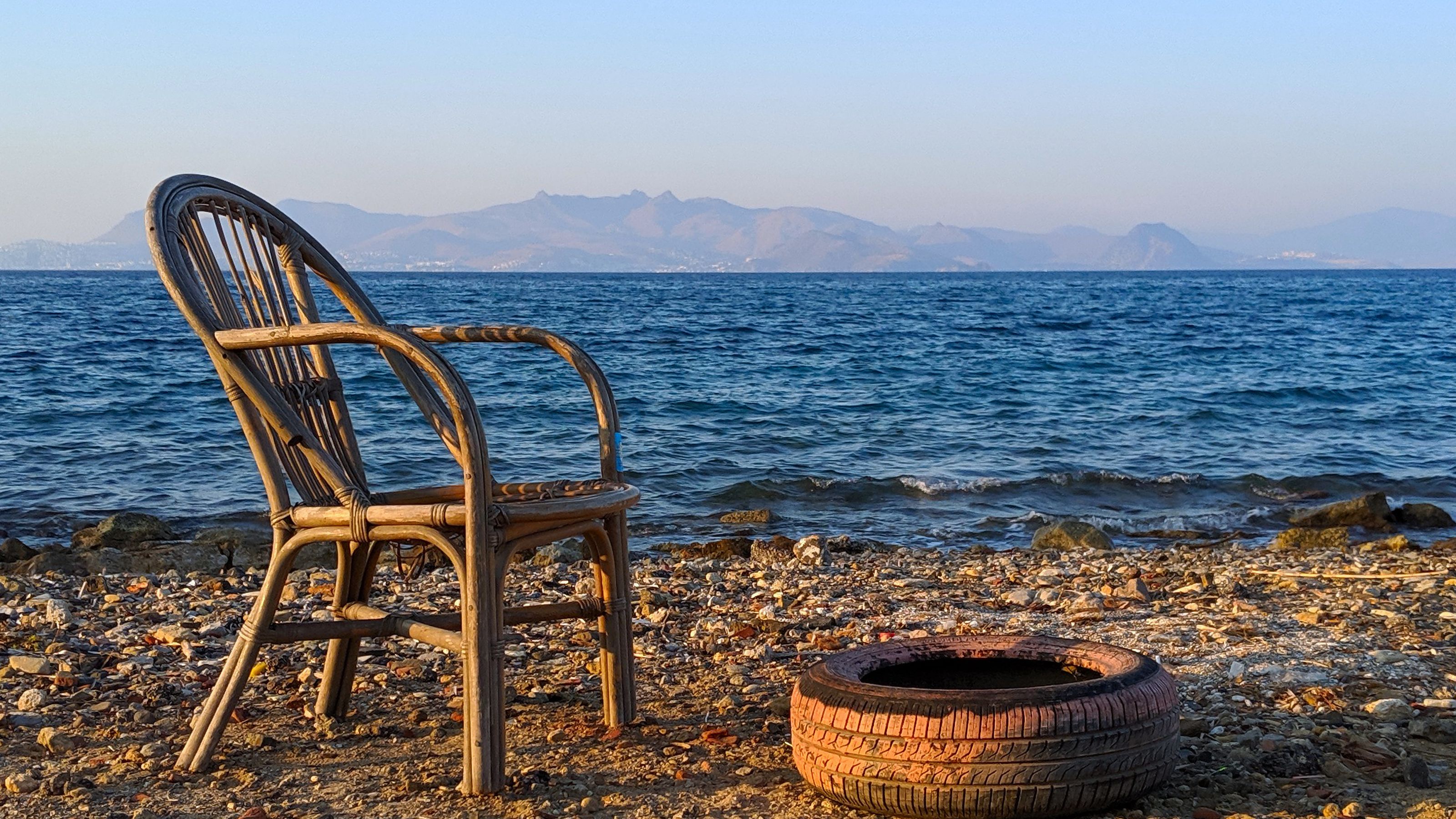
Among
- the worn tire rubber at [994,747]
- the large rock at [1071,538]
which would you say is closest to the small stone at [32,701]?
the worn tire rubber at [994,747]

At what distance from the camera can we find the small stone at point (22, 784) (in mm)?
3244

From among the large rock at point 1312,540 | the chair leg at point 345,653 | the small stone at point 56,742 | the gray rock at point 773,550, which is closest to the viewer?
the small stone at point 56,742

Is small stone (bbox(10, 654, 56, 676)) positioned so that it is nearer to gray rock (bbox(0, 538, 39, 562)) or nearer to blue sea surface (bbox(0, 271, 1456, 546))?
gray rock (bbox(0, 538, 39, 562))

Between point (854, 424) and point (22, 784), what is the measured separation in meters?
12.5

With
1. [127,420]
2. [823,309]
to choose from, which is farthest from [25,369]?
[823,309]

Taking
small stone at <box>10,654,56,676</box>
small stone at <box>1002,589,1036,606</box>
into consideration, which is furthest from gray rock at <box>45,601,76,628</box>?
small stone at <box>1002,589,1036,606</box>

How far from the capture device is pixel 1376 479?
38.5ft

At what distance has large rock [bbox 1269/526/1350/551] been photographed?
8359 millimetres

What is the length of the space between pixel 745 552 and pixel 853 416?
312 inches

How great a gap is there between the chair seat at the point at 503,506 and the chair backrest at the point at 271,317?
76mm

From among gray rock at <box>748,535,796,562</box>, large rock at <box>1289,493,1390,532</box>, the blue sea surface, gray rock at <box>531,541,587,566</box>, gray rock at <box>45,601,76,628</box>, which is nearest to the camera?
gray rock at <box>45,601,76,628</box>

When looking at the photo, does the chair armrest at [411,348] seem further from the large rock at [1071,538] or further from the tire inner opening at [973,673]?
the large rock at [1071,538]

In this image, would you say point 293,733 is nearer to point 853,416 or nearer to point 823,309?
point 853,416

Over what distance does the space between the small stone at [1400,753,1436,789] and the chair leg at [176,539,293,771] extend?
2932 millimetres
